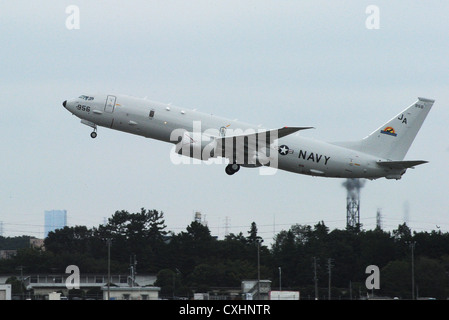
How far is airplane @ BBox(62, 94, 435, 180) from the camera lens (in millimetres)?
73938

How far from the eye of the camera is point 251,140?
76562 millimetres

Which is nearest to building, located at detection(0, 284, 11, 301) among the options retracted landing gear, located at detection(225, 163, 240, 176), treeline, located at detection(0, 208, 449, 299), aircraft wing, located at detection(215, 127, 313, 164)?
aircraft wing, located at detection(215, 127, 313, 164)

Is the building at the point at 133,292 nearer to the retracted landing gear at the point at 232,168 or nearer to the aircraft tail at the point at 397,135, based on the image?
the retracted landing gear at the point at 232,168

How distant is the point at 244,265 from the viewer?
111 metres

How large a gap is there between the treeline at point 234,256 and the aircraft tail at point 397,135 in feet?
52.0

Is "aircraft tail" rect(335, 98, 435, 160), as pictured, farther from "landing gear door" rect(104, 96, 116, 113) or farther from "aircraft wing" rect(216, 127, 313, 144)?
"landing gear door" rect(104, 96, 116, 113)

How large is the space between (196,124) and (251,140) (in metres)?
5.37

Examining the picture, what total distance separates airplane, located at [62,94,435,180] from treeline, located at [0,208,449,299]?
17.0m

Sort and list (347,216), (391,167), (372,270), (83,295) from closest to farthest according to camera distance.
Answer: (391,167) → (83,295) → (372,270) → (347,216)

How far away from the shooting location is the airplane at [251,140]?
73.9 m

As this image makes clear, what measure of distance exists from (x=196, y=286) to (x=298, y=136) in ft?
109

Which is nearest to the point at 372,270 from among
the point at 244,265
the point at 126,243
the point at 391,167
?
the point at 244,265

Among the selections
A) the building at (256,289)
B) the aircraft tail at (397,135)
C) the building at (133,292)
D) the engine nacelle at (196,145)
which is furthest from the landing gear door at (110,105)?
the building at (256,289)
